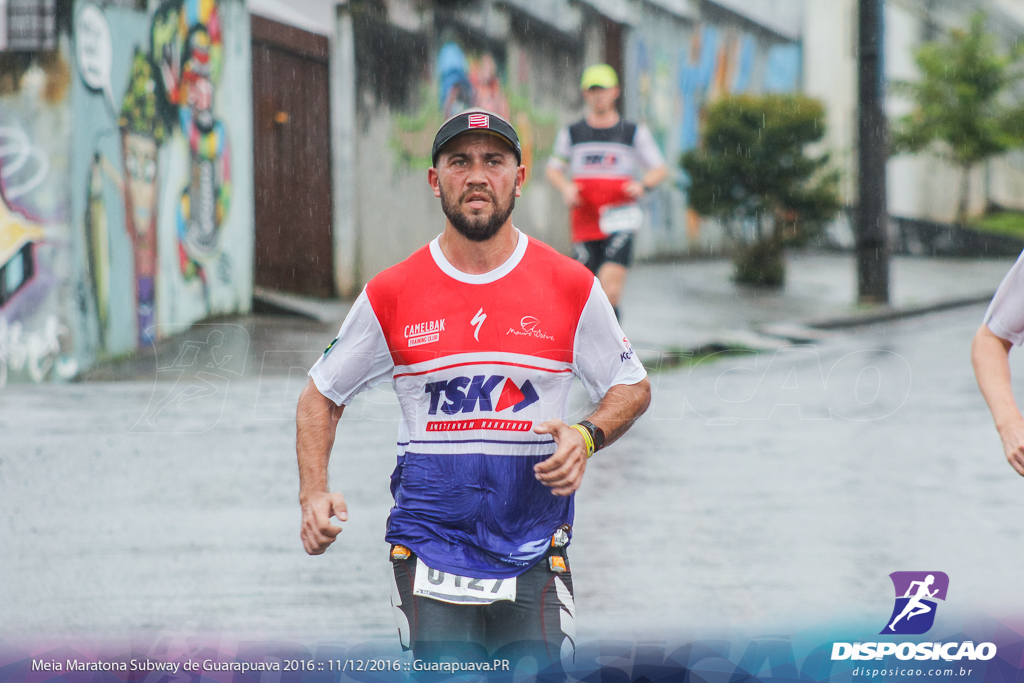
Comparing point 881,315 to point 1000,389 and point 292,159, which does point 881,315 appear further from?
point 1000,389

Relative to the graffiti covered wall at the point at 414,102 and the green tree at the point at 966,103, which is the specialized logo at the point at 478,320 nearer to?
the graffiti covered wall at the point at 414,102

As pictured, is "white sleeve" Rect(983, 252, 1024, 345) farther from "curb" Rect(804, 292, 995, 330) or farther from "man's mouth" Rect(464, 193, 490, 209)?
"curb" Rect(804, 292, 995, 330)

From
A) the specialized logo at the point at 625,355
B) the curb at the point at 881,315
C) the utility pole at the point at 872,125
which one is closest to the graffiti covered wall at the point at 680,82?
the curb at the point at 881,315

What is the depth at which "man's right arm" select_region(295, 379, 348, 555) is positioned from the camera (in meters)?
2.95

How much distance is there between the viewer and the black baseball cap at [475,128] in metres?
3.06

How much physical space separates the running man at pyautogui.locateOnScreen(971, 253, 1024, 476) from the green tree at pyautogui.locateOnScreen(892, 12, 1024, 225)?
2633cm

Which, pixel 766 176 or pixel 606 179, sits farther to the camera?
pixel 766 176

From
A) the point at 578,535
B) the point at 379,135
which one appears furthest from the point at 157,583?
the point at 379,135

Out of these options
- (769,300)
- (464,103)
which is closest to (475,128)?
(464,103)

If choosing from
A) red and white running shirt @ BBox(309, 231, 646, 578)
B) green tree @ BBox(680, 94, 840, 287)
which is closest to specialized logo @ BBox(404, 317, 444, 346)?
red and white running shirt @ BBox(309, 231, 646, 578)

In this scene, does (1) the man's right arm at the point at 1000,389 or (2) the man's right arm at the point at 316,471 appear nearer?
(2) the man's right arm at the point at 316,471

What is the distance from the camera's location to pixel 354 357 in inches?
126

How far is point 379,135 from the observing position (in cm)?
1475

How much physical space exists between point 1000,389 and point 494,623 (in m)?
1.44
